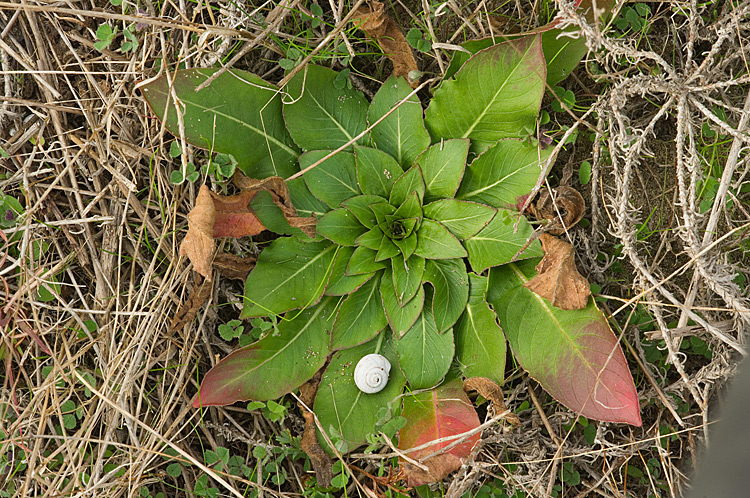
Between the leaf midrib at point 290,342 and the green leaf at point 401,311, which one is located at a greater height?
the green leaf at point 401,311

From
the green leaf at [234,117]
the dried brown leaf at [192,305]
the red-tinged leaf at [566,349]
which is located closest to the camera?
the red-tinged leaf at [566,349]

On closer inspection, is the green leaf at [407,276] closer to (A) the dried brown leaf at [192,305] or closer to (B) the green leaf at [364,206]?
(B) the green leaf at [364,206]

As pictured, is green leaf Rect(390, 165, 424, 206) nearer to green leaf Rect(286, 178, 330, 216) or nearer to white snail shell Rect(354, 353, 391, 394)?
green leaf Rect(286, 178, 330, 216)

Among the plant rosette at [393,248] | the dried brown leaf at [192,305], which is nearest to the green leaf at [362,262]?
the plant rosette at [393,248]

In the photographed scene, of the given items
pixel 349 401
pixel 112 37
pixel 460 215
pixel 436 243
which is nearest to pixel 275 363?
pixel 349 401

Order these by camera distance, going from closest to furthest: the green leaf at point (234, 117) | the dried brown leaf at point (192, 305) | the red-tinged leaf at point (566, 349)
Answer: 1. the red-tinged leaf at point (566, 349)
2. the green leaf at point (234, 117)
3. the dried brown leaf at point (192, 305)

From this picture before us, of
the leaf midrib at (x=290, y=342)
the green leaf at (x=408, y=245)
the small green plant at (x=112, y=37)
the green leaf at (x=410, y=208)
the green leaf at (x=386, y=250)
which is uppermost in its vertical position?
the small green plant at (x=112, y=37)

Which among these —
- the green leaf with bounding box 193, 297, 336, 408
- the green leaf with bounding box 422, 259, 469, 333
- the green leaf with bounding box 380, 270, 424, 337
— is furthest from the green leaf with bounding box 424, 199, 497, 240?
the green leaf with bounding box 193, 297, 336, 408
